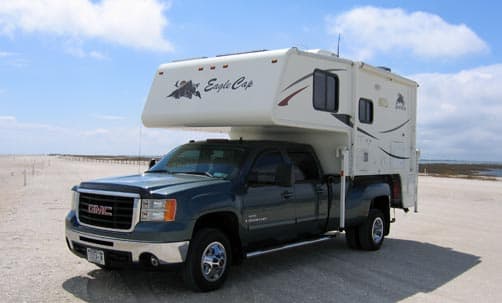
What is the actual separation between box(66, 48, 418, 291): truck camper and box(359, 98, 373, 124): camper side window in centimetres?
2

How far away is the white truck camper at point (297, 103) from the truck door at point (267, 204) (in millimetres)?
587

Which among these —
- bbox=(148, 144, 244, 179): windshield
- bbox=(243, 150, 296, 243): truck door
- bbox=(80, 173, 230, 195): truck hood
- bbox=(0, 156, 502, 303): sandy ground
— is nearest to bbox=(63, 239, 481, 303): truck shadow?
bbox=(0, 156, 502, 303): sandy ground

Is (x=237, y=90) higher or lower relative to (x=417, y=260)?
higher

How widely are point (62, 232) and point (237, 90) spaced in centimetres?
535

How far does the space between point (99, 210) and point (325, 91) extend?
159 inches

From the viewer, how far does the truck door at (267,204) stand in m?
7.18

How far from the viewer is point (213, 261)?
21.6 feet

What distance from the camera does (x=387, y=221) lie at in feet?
34.4

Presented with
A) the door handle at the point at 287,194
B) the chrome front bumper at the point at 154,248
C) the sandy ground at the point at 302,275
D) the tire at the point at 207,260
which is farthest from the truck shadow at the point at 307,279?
the door handle at the point at 287,194

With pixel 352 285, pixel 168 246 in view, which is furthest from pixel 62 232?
pixel 352 285

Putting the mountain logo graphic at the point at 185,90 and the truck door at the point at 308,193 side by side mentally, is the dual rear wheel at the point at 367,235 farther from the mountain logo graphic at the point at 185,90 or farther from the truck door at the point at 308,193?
the mountain logo graphic at the point at 185,90

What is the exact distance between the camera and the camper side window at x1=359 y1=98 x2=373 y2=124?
31.8ft

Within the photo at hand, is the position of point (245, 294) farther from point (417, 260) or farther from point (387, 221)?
point (387, 221)

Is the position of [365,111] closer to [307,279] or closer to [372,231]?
[372,231]
